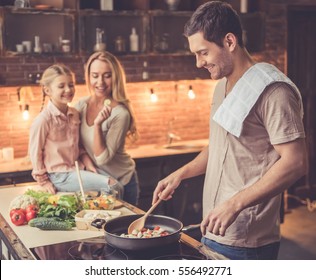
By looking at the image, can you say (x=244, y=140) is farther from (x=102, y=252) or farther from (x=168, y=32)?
(x=168, y=32)

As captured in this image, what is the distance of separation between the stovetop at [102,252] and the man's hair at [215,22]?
837 mm

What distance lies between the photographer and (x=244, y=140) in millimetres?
2197

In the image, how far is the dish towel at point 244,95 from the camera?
2.10 meters

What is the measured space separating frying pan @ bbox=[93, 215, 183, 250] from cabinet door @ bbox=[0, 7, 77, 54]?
2.75 metres

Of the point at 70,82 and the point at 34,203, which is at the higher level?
the point at 70,82

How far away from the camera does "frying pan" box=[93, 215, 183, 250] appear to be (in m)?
1.98

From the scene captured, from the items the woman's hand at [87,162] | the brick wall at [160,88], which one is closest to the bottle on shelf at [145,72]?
the brick wall at [160,88]

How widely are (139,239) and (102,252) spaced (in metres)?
0.20

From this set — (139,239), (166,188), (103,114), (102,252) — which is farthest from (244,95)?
(103,114)
